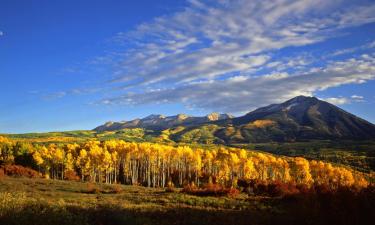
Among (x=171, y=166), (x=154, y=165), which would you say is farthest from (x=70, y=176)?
(x=171, y=166)

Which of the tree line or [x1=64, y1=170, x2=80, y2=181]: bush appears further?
the tree line

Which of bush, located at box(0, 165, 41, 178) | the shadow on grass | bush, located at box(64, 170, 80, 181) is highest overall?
the shadow on grass

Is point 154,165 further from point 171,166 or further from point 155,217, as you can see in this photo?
point 155,217

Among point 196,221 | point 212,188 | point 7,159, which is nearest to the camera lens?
point 196,221

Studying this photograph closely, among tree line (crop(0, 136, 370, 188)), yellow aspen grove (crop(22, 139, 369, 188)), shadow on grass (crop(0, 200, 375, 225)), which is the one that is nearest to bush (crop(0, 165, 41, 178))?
tree line (crop(0, 136, 370, 188))

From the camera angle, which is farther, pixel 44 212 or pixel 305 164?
pixel 305 164

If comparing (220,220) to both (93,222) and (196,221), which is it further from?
(93,222)

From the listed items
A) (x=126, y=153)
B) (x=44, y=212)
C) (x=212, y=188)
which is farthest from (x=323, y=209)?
(x=126, y=153)

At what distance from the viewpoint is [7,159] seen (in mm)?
123750

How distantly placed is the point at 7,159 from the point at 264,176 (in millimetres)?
96180

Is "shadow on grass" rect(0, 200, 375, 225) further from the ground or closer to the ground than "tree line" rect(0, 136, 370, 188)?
further from the ground

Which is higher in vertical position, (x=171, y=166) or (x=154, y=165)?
(x=154, y=165)

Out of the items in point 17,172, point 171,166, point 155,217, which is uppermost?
point 155,217

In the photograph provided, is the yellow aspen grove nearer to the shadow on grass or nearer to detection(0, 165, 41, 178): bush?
detection(0, 165, 41, 178): bush
